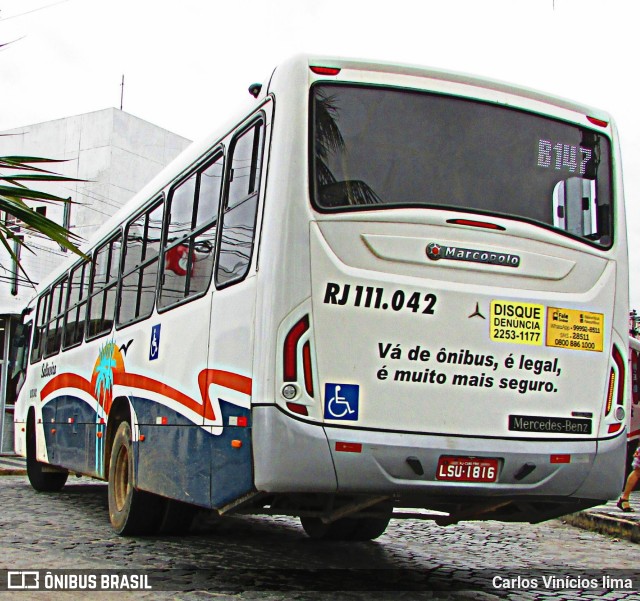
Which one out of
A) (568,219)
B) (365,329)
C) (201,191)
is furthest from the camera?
(201,191)

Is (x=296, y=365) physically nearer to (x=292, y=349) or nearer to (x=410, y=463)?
(x=292, y=349)

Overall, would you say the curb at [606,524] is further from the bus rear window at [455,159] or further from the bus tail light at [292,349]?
the bus tail light at [292,349]

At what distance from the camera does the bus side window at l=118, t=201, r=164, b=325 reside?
26.3ft

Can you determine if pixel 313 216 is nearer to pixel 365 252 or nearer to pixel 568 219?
pixel 365 252

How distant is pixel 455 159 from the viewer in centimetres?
589

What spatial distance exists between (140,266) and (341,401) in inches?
150

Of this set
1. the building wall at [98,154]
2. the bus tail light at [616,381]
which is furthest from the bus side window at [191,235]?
the building wall at [98,154]

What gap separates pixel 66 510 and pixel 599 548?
604 centimetres

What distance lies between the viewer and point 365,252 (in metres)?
5.48

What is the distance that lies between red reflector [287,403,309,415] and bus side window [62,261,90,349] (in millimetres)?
6141

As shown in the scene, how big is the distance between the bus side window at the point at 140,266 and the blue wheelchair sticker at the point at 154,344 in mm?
293

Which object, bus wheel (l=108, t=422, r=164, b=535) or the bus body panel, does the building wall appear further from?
the bus body panel

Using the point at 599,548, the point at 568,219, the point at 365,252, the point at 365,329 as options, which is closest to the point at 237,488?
the point at 365,329

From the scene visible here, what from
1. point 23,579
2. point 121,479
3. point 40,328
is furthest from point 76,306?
point 23,579
